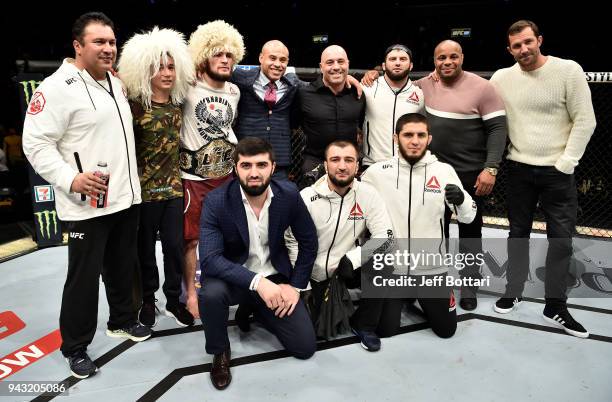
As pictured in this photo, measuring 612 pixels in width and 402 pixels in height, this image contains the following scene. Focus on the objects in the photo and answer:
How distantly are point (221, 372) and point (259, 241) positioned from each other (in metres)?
0.59

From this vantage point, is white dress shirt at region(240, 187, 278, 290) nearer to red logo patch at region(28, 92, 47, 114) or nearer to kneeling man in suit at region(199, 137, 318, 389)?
kneeling man in suit at region(199, 137, 318, 389)

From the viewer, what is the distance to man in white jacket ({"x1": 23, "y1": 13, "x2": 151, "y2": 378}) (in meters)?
1.72

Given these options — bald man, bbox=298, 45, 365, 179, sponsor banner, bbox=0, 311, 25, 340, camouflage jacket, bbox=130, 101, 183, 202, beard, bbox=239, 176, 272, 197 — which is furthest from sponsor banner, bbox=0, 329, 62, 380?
bald man, bbox=298, 45, 365, 179

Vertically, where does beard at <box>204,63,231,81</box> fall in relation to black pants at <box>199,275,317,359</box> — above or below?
above

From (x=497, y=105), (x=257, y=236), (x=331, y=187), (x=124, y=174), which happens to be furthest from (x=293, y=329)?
(x=497, y=105)

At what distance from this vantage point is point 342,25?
946cm

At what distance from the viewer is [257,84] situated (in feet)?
8.23

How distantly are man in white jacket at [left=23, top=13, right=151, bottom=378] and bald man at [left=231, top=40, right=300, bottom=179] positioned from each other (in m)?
0.70

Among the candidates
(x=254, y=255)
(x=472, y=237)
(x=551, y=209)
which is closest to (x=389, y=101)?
(x=472, y=237)

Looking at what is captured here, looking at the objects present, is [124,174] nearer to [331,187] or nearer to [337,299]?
[331,187]

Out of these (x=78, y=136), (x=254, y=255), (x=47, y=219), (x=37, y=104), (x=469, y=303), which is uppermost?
(x=37, y=104)

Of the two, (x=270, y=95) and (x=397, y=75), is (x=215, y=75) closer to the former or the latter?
(x=270, y=95)

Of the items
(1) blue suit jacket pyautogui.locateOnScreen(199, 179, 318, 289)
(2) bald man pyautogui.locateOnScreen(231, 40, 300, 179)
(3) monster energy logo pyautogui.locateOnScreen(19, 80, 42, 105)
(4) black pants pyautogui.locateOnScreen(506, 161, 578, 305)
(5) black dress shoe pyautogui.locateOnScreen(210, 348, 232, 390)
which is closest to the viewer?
(5) black dress shoe pyautogui.locateOnScreen(210, 348, 232, 390)

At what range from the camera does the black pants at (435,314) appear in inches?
88.3
